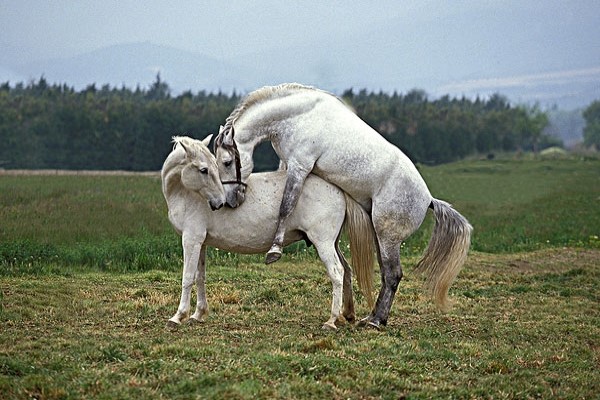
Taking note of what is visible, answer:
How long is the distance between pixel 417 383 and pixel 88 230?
10.5 metres

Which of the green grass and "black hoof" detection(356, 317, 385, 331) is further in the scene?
"black hoof" detection(356, 317, 385, 331)

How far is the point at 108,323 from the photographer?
27.8 feet

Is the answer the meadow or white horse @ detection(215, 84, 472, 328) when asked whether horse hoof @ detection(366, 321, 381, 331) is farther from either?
the meadow

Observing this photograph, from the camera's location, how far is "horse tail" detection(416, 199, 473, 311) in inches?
363

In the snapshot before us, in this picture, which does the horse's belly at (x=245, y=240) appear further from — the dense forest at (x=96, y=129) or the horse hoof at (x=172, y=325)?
the dense forest at (x=96, y=129)

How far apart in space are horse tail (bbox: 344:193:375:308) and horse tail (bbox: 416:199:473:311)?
1.99 ft

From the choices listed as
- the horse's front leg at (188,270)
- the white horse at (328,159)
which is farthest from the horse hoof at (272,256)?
the horse's front leg at (188,270)

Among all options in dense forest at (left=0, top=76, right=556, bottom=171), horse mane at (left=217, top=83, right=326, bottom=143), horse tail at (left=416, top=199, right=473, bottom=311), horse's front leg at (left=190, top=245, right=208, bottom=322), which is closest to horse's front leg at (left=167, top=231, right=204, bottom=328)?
horse's front leg at (left=190, top=245, right=208, bottom=322)

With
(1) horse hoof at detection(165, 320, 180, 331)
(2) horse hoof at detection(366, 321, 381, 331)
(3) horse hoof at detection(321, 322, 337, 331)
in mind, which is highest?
(1) horse hoof at detection(165, 320, 180, 331)

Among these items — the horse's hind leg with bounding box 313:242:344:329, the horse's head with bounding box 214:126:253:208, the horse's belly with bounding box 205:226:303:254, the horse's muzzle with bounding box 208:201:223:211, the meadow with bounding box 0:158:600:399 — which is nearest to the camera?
the meadow with bounding box 0:158:600:399

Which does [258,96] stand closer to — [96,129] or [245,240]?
[245,240]

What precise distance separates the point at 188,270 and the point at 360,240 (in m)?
1.77

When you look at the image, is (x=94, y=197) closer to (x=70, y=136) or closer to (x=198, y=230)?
(x=198, y=230)

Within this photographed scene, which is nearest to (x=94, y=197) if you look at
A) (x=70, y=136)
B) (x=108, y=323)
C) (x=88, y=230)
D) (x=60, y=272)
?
(x=88, y=230)
